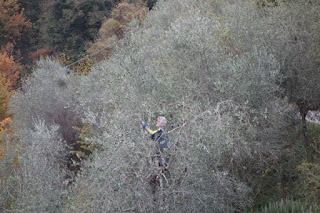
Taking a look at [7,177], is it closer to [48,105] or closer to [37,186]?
[37,186]

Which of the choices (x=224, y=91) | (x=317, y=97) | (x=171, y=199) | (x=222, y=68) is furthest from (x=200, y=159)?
(x=317, y=97)

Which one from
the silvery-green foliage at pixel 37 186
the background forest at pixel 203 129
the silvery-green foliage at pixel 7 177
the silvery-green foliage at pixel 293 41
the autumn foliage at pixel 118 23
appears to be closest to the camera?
the background forest at pixel 203 129

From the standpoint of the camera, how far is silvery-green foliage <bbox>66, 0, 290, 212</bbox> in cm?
595

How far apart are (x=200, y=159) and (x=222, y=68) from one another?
11.8 feet

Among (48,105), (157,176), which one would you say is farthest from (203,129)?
(48,105)

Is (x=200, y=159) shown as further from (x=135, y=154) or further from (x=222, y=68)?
(x=222, y=68)

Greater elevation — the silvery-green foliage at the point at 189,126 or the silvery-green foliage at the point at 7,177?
the silvery-green foliage at the point at 189,126

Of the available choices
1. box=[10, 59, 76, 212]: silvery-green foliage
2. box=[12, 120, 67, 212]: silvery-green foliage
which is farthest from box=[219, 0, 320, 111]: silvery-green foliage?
box=[10, 59, 76, 212]: silvery-green foliage

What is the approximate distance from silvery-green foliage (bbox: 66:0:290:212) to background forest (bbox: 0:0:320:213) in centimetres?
3

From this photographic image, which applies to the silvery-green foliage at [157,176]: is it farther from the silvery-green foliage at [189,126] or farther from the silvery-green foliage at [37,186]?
the silvery-green foliage at [37,186]

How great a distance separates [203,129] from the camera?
6.33m

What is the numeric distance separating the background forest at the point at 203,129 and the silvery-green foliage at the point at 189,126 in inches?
1.3

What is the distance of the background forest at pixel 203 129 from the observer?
238 inches

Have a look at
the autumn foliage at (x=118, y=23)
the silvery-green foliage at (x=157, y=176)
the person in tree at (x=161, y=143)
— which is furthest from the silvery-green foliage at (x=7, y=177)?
the autumn foliage at (x=118, y=23)
